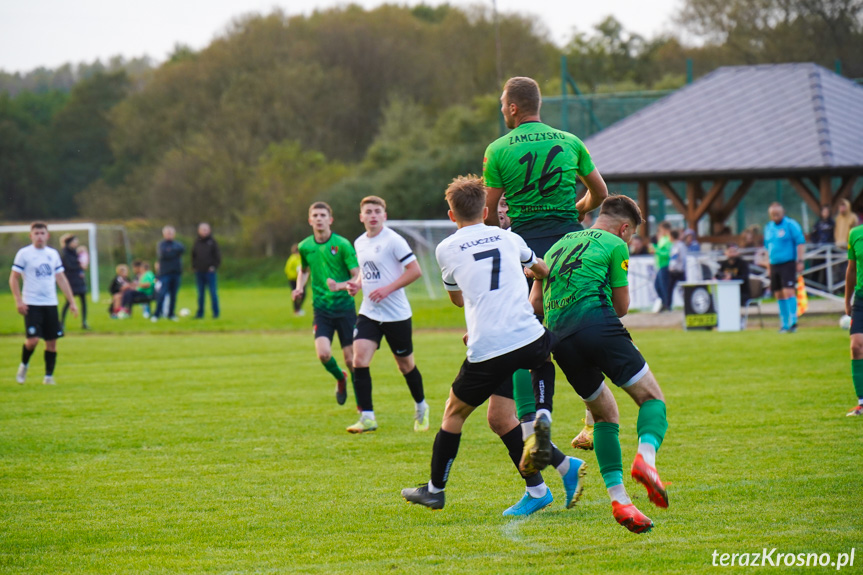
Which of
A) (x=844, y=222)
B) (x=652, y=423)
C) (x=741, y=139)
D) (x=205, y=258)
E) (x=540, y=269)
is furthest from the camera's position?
(x=741, y=139)

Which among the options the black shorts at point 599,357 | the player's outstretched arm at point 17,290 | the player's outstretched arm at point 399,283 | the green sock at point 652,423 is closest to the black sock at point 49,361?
the player's outstretched arm at point 17,290

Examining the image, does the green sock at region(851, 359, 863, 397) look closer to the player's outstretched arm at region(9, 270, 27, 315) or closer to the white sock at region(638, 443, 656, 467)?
the white sock at region(638, 443, 656, 467)

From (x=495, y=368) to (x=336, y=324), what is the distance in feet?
16.1

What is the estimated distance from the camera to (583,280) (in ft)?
16.6

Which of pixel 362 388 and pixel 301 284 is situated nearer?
pixel 362 388

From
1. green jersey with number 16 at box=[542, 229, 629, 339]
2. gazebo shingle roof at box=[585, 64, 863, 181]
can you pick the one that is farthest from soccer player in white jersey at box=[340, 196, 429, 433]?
gazebo shingle roof at box=[585, 64, 863, 181]

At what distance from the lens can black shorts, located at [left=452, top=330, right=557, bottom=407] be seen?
5.04 meters

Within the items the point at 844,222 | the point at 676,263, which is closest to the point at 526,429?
the point at 844,222

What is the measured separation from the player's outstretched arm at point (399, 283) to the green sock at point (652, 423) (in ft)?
11.6

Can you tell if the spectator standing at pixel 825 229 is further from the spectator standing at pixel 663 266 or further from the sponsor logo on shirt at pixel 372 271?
the sponsor logo on shirt at pixel 372 271

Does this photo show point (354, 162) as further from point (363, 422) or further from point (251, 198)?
point (363, 422)

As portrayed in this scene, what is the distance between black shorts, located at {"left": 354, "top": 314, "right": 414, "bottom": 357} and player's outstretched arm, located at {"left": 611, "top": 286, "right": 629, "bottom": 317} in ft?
12.1

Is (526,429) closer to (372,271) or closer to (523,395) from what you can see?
(523,395)

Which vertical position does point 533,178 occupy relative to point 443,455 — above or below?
above
